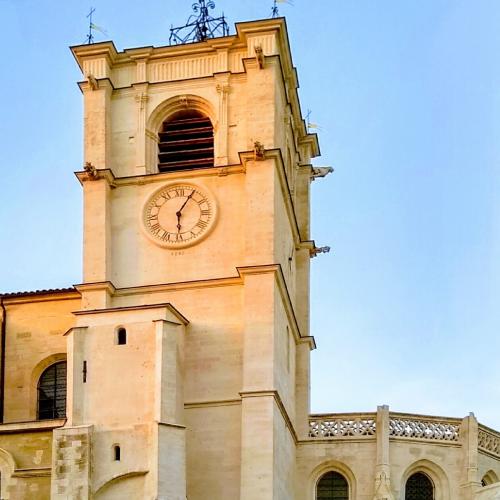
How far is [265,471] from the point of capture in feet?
115

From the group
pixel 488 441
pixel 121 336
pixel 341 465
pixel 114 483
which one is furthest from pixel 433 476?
pixel 121 336

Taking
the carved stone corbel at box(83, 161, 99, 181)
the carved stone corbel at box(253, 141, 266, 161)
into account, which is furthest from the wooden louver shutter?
the carved stone corbel at box(83, 161, 99, 181)

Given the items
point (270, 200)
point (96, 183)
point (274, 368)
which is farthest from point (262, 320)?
point (96, 183)

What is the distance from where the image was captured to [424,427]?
3938 centimetres

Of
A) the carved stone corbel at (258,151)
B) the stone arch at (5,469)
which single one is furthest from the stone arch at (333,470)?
the carved stone corbel at (258,151)

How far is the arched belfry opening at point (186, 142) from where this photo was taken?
4062 centimetres

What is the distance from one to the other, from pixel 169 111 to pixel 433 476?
14.0 meters

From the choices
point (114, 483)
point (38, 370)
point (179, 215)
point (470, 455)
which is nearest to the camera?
point (114, 483)

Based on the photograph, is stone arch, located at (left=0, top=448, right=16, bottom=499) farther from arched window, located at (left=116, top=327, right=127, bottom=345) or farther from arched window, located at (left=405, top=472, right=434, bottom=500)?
arched window, located at (left=405, top=472, right=434, bottom=500)

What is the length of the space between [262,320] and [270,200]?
3776 millimetres

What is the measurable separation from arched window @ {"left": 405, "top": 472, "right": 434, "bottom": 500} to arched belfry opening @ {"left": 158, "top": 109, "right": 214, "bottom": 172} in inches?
451

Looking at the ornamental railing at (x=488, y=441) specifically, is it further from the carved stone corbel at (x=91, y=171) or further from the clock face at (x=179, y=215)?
A: the carved stone corbel at (x=91, y=171)

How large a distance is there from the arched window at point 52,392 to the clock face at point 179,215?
552cm

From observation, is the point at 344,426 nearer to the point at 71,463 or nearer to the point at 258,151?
the point at 258,151
